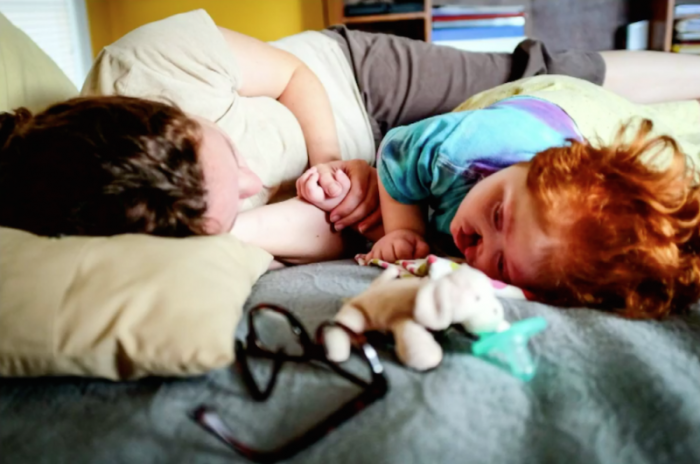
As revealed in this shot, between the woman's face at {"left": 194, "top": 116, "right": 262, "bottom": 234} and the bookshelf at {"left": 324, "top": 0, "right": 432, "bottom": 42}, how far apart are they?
62.3 inches

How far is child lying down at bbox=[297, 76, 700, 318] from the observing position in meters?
0.61

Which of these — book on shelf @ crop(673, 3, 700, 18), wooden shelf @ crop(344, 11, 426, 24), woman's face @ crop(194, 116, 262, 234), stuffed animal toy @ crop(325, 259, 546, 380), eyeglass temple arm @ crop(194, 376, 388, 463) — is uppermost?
wooden shelf @ crop(344, 11, 426, 24)

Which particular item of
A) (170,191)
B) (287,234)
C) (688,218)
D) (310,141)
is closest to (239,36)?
(310,141)

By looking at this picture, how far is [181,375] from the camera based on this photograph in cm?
46

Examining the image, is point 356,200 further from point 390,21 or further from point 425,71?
point 390,21

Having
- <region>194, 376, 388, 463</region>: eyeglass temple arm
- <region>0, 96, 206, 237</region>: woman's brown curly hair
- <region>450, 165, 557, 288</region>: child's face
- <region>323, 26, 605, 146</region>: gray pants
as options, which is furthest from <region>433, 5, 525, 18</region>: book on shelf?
<region>194, 376, 388, 463</region>: eyeglass temple arm

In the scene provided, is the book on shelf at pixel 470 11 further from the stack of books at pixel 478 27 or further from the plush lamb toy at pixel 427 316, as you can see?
the plush lamb toy at pixel 427 316

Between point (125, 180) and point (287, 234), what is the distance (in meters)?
0.34

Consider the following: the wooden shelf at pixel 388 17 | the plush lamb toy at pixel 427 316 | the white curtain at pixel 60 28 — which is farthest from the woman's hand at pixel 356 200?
the white curtain at pixel 60 28

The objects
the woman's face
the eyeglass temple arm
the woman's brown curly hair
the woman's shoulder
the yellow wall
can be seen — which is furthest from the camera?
the yellow wall

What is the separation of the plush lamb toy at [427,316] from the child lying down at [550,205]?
0.19 m

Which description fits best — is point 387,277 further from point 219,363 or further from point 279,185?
point 279,185

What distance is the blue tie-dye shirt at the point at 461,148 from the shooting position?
812 millimetres

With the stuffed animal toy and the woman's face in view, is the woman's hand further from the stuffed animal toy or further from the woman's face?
the stuffed animal toy
